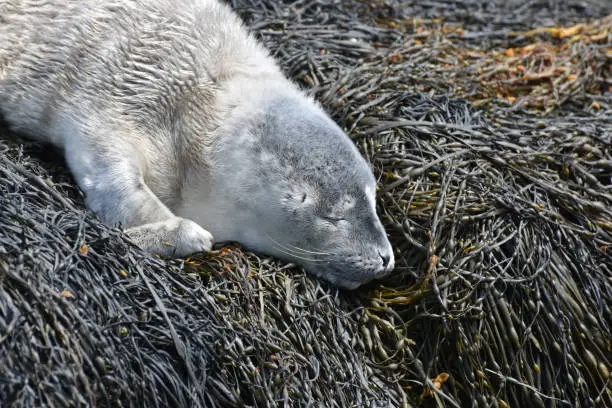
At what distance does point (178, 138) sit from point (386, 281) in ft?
3.08

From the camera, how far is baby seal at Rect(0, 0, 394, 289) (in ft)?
8.25

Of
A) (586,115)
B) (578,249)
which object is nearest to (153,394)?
(578,249)

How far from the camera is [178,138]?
104 inches

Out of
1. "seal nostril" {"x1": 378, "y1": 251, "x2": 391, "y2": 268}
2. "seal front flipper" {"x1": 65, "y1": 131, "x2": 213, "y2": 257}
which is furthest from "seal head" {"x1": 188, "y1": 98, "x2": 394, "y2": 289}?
"seal front flipper" {"x1": 65, "y1": 131, "x2": 213, "y2": 257}

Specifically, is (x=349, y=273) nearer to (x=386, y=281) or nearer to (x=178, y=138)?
(x=386, y=281)

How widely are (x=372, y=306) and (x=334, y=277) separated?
0.62 feet

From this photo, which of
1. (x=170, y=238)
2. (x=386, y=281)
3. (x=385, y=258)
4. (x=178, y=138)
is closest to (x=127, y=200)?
(x=170, y=238)

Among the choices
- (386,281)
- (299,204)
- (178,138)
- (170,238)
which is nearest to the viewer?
(170,238)

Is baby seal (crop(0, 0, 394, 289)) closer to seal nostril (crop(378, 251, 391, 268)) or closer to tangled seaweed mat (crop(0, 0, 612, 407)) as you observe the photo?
seal nostril (crop(378, 251, 391, 268))

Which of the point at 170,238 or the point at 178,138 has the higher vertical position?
the point at 178,138

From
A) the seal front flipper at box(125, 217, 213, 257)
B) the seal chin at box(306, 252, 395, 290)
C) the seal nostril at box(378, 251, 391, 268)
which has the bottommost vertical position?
the seal chin at box(306, 252, 395, 290)

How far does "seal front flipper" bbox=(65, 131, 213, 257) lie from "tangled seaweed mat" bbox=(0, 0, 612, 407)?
0.08 meters

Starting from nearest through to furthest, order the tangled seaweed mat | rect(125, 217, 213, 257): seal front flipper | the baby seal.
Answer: the tangled seaweed mat < rect(125, 217, 213, 257): seal front flipper < the baby seal

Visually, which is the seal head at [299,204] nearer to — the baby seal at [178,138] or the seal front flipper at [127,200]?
the baby seal at [178,138]
